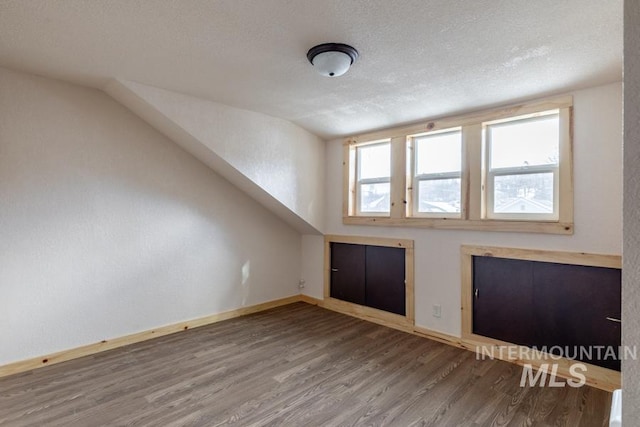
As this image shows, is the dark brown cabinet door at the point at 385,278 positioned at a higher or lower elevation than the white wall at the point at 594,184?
lower

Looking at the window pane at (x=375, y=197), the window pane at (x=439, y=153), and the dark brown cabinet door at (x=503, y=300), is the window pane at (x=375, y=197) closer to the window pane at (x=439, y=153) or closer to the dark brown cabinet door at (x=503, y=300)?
the window pane at (x=439, y=153)

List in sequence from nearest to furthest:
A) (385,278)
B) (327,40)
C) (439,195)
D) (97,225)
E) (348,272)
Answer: (327,40) < (97,225) < (439,195) < (385,278) < (348,272)

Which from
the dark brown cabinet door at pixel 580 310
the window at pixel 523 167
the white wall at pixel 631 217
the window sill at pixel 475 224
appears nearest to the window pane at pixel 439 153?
the window at pixel 523 167

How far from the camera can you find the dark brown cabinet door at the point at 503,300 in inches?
110

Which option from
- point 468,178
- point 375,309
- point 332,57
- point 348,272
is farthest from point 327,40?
point 375,309

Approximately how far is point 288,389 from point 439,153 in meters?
2.66

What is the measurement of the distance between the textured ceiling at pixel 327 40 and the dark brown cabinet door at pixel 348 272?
6.29ft

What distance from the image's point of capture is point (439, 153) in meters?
3.48

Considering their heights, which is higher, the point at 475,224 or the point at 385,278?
the point at 475,224

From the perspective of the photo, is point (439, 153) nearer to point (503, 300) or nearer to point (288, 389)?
point (503, 300)

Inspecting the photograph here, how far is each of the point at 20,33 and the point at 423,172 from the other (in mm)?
3420

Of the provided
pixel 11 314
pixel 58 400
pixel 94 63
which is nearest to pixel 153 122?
pixel 94 63

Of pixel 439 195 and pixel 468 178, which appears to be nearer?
pixel 468 178

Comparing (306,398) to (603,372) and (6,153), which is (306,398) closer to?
(603,372)
